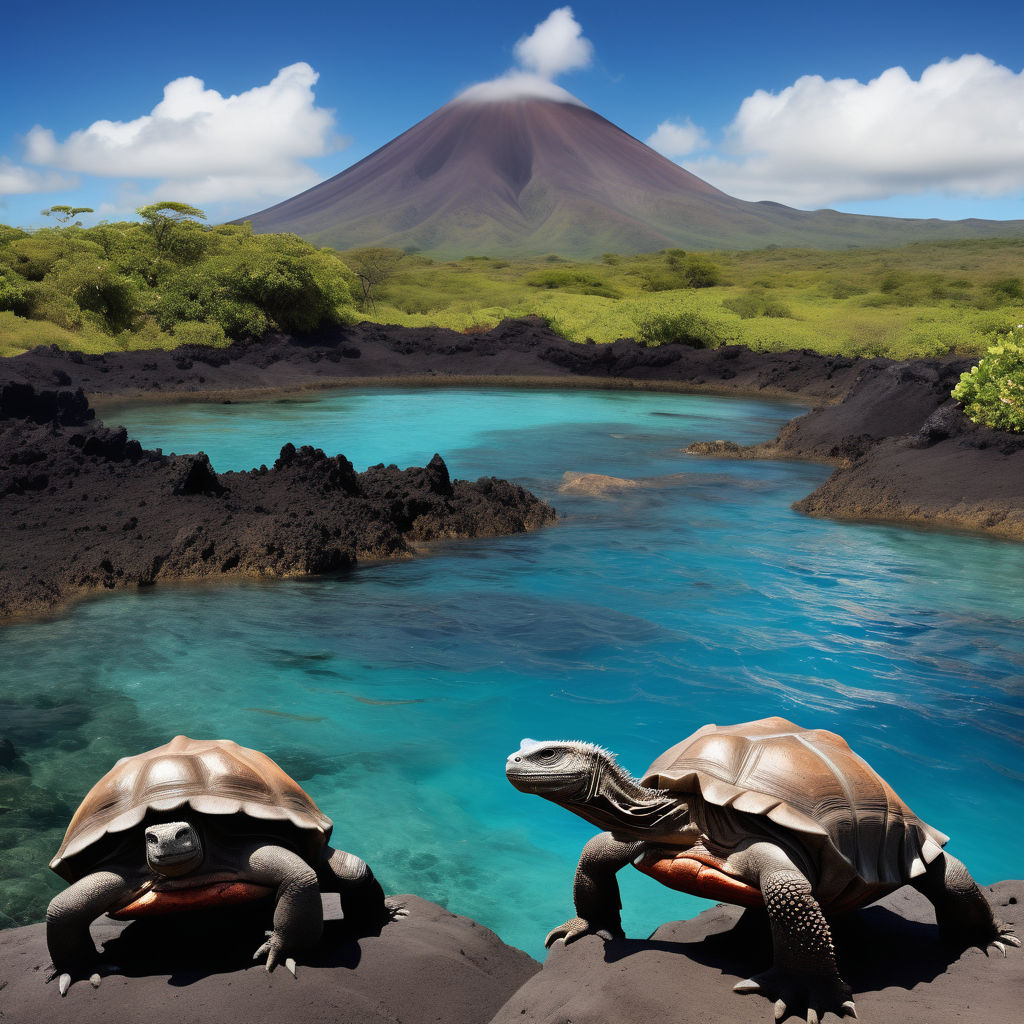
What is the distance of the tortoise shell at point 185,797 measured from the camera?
3.06 metres

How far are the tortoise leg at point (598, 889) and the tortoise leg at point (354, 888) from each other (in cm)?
65

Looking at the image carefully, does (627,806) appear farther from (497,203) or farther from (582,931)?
(497,203)

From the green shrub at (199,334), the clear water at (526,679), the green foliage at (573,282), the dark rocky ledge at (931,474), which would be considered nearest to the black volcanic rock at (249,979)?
the clear water at (526,679)

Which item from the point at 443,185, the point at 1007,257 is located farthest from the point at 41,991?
the point at 443,185

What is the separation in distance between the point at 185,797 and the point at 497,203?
190 metres

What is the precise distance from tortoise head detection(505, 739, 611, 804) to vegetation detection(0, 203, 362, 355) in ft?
114

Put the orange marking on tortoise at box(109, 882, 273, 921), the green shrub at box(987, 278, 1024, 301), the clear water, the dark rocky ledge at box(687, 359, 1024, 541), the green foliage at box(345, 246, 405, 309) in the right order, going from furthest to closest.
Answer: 1. the green foliage at box(345, 246, 405, 309)
2. the green shrub at box(987, 278, 1024, 301)
3. the dark rocky ledge at box(687, 359, 1024, 541)
4. the clear water
5. the orange marking on tortoise at box(109, 882, 273, 921)

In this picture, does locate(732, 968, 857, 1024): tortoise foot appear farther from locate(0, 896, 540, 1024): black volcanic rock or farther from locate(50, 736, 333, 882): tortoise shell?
locate(50, 736, 333, 882): tortoise shell

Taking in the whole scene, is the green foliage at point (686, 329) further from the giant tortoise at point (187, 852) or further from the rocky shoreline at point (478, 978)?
the giant tortoise at point (187, 852)

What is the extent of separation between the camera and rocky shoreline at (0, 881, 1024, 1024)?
2752mm

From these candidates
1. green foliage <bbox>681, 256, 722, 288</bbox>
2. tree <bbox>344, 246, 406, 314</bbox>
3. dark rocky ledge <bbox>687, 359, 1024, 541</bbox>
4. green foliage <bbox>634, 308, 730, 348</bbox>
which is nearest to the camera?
dark rocky ledge <bbox>687, 359, 1024, 541</bbox>

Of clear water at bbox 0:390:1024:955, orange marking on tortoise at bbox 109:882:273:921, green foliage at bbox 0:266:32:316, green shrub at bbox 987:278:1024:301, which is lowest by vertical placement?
clear water at bbox 0:390:1024:955

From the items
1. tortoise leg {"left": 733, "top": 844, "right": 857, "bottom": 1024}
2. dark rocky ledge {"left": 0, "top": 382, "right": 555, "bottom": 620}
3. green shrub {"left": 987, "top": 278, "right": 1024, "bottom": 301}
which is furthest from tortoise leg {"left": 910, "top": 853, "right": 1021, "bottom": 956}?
green shrub {"left": 987, "top": 278, "right": 1024, "bottom": 301}

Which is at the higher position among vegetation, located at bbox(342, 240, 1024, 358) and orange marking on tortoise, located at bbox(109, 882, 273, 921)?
vegetation, located at bbox(342, 240, 1024, 358)
